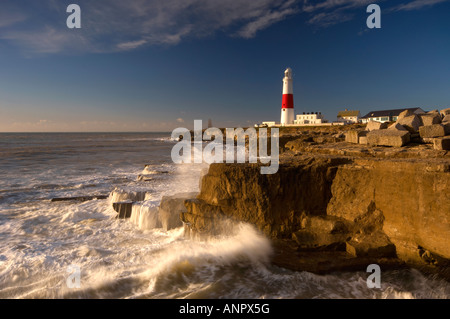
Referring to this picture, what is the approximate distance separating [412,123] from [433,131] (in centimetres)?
106

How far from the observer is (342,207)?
249 inches

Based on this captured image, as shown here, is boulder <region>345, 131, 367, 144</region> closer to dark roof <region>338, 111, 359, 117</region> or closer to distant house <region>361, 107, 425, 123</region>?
distant house <region>361, 107, 425, 123</region>

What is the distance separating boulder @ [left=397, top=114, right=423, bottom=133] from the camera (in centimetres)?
809

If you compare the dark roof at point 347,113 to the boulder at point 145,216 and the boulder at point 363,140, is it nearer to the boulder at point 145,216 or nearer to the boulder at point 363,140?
the boulder at point 363,140

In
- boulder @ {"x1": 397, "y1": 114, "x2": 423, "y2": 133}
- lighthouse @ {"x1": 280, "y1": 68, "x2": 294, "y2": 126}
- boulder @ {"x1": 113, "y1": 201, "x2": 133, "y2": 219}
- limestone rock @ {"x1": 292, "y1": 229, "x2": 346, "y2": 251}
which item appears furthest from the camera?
lighthouse @ {"x1": 280, "y1": 68, "x2": 294, "y2": 126}

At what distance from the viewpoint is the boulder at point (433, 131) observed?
23.6ft

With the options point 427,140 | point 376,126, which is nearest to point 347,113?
point 376,126

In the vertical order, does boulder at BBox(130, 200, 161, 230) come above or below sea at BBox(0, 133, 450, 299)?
above

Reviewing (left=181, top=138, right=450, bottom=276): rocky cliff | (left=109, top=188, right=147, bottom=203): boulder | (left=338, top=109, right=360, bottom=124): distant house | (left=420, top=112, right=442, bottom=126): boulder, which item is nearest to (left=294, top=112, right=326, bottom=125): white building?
(left=338, top=109, right=360, bottom=124): distant house

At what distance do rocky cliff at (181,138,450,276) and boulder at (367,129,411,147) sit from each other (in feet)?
2.21

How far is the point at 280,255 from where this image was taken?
5.79 metres
